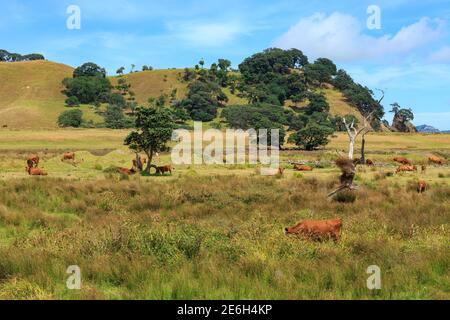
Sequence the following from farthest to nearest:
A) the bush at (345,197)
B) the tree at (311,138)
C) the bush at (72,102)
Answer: the bush at (72,102) → the tree at (311,138) → the bush at (345,197)

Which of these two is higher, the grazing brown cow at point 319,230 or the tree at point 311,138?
the tree at point 311,138

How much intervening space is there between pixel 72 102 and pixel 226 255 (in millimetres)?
145771

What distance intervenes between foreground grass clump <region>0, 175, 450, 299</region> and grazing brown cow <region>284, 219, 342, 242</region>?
0.37 meters

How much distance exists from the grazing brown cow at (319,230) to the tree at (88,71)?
6927 inches

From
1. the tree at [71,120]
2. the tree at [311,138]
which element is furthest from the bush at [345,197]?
the tree at [71,120]

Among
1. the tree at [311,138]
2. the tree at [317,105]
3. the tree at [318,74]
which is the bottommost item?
the tree at [311,138]

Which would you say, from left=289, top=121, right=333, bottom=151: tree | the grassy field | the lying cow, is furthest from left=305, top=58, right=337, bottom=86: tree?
the grassy field

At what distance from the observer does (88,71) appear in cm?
18388

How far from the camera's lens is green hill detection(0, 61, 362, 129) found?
133000 mm

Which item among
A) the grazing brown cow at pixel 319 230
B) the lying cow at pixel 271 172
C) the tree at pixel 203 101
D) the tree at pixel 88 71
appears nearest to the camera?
the grazing brown cow at pixel 319 230

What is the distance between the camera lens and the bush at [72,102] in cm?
14688

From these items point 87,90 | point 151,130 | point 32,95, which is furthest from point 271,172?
point 32,95

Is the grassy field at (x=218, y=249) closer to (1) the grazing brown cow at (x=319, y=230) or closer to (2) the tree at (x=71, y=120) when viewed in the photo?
(1) the grazing brown cow at (x=319, y=230)

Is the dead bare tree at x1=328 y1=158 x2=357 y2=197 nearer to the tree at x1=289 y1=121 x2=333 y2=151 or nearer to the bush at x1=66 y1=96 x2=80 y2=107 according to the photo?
the tree at x1=289 y1=121 x2=333 y2=151
